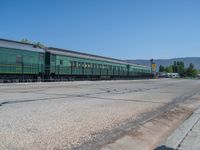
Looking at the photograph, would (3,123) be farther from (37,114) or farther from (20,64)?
(20,64)

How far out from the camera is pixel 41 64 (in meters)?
31.4

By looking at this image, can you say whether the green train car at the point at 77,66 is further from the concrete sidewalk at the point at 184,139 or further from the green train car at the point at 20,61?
the concrete sidewalk at the point at 184,139

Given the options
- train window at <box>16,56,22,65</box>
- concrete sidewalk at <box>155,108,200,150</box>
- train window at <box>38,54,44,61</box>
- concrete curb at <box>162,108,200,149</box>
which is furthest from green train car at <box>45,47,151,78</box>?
concrete sidewalk at <box>155,108,200,150</box>

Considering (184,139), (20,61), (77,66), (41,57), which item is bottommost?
(184,139)

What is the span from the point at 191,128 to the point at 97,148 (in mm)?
2909

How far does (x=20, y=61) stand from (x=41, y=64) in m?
3.75

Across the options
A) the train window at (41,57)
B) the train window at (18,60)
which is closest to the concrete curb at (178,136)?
the train window at (18,60)

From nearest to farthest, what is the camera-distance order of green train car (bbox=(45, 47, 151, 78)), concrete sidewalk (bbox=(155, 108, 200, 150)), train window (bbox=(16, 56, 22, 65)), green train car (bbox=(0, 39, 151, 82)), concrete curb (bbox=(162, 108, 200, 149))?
concrete sidewalk (bbox=(155, 108, 200, 150)) < concrete curb (bbox=(162, 108, 200, 149)) < green train car (bbox=(0, 39, 151, 82)) < train window (bbox=(16, 56, 22, 65)) < green train car (bbox=(45, 47, 151, 78))

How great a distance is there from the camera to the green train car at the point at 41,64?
26.4 meters

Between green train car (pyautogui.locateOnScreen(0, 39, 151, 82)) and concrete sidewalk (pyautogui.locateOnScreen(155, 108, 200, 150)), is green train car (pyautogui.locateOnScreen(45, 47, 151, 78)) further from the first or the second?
concrete sidewalk (pyautogui.locateOnScreen(155, 108, 200, 150))

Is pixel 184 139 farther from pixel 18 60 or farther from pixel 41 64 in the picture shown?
pixel 41 64

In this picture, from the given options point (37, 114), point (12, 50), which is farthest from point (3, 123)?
point (12, 50)

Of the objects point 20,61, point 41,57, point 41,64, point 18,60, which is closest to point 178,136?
point 18,60

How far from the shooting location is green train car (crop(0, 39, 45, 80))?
84.6ft
